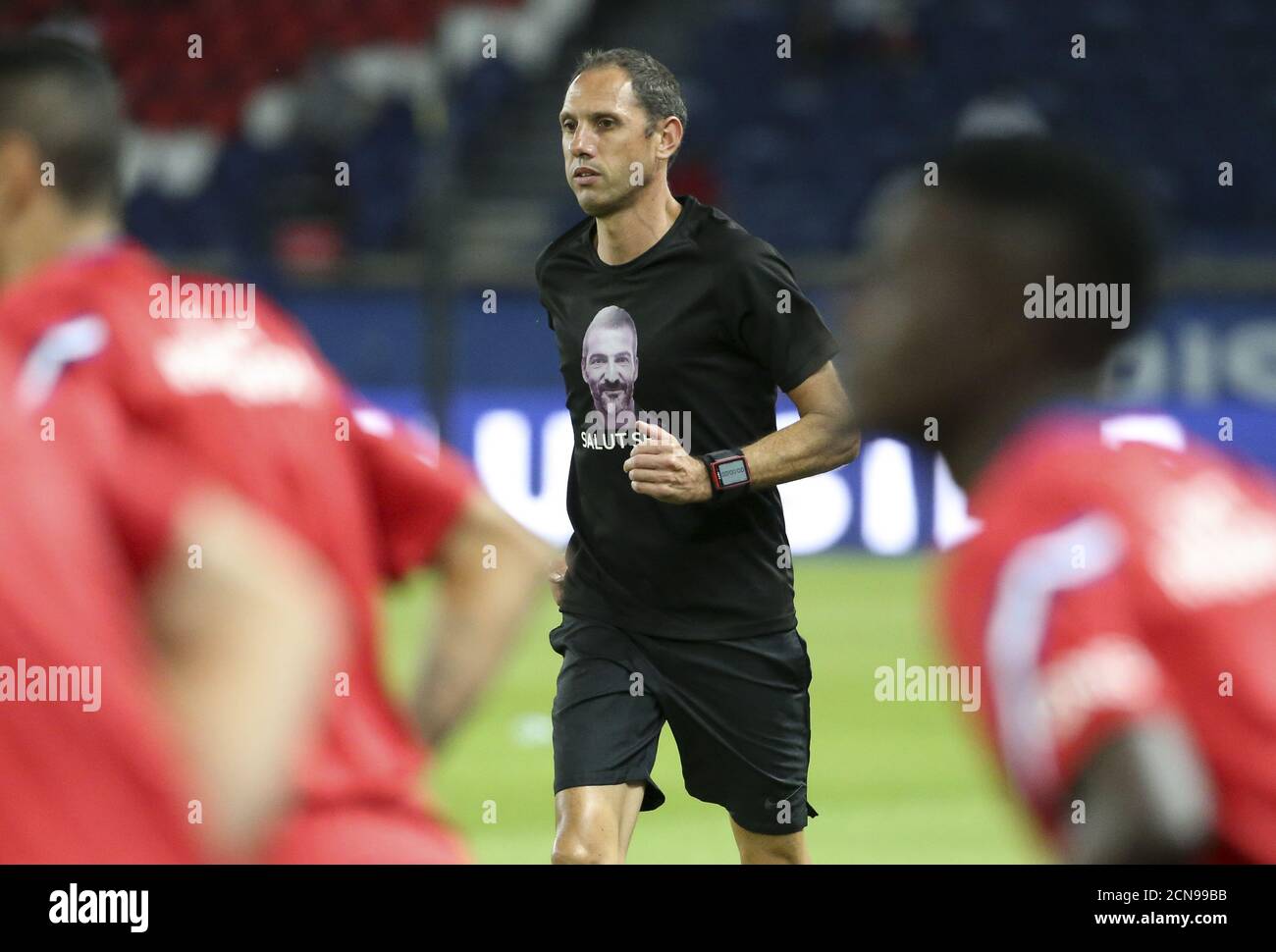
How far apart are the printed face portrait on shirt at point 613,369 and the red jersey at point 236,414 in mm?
2107

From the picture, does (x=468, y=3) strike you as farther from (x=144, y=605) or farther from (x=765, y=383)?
(x=144, y=605)

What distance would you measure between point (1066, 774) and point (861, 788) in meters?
5.95

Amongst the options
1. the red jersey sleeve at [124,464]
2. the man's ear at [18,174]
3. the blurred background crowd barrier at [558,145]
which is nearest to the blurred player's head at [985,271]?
the red jersey sleeve at [124,464]

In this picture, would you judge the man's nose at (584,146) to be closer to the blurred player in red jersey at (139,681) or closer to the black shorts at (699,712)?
the black shorts at (699,712)

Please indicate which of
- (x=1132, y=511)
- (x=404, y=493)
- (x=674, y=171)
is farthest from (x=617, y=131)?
(x=674, y=171)

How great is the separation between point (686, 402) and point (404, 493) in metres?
1.94

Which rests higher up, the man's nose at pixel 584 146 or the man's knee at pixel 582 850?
the man's nose at pixel 584 146

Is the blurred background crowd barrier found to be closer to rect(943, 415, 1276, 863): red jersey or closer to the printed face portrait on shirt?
the printed face portrait on shirt

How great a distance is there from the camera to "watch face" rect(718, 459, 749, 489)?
4645 millimetres

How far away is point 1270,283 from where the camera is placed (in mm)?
13383

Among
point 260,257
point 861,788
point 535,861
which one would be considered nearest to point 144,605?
point 535,861

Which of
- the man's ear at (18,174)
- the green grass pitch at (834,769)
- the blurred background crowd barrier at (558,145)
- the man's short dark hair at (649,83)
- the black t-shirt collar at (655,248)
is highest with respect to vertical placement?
the blurred background crowd barrier at (558,145)

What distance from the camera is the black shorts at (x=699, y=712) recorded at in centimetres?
478

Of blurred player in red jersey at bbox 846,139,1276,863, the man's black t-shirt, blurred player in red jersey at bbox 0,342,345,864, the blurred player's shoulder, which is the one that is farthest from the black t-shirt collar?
blurred player in red jersey at bbox 0,342,345,864
